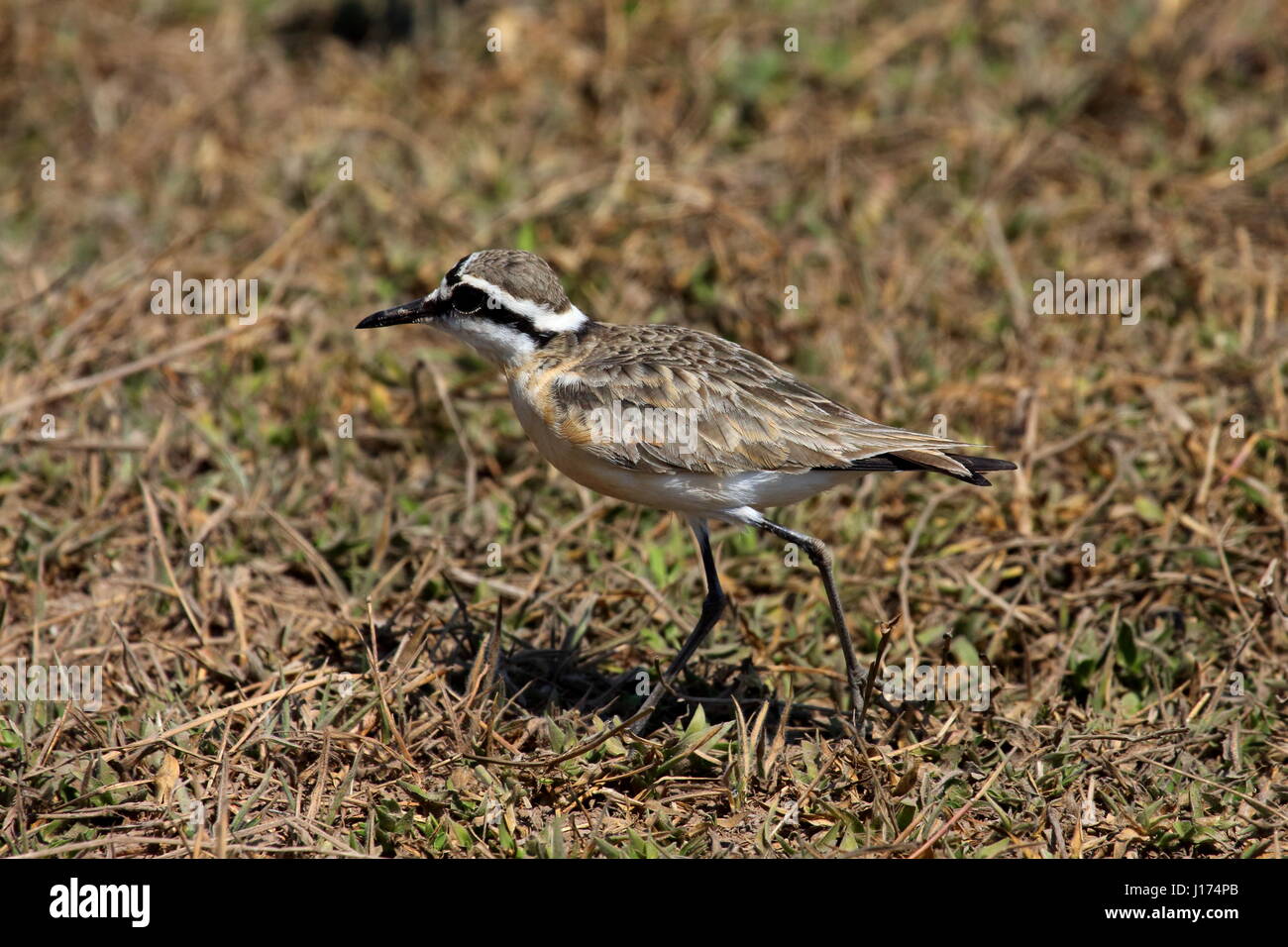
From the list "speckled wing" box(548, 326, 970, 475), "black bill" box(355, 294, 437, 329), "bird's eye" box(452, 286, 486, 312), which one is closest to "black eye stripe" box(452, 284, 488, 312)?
"bird's eye" box(452, 286, 486, 312)

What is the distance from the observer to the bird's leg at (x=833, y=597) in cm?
574

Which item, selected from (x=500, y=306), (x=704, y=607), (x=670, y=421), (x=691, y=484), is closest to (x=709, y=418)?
(x=670, y=421)

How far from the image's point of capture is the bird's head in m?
5.94

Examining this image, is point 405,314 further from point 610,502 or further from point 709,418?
point 610,502

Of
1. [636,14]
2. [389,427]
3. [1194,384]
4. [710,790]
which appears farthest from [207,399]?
[1194,384]

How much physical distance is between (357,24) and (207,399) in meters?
4.47

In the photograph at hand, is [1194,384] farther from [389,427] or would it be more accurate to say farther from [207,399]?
[207,399]

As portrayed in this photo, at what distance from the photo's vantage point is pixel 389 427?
777 cm

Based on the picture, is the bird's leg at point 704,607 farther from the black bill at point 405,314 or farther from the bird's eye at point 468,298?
the black bill at point 405,314

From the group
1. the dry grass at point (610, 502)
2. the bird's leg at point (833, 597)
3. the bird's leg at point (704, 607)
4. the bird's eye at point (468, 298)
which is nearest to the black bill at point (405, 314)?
the bird's eye at point (468, 298)

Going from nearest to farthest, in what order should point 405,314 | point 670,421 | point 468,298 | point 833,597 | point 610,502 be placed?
point 670,421, point 833,597, point 468,298, point 405,314, point 610,502

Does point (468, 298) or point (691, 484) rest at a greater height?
point (468, 298)

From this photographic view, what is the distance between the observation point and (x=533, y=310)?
5988mm

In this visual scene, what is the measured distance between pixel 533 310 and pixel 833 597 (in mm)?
1744
